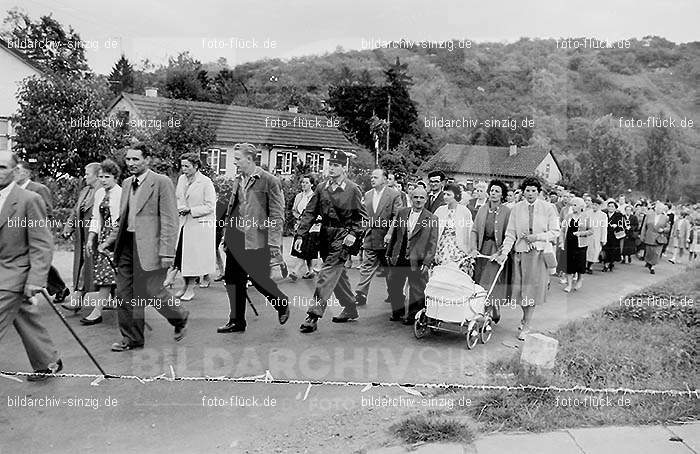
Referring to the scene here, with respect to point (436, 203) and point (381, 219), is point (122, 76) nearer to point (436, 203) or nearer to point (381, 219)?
point (381, 219)

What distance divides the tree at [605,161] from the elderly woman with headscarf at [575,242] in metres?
35.2

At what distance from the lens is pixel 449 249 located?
27.4 ft

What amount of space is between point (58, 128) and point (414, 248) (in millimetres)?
14585

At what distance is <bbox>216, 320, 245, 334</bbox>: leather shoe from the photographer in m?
7.72

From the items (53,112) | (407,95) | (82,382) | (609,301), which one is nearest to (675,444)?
(82,382)

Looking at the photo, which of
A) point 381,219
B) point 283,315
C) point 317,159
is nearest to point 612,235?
point 381,219

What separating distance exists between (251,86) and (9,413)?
71.3 m

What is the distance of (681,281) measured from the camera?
522 inches

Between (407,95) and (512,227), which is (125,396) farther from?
(407,95)

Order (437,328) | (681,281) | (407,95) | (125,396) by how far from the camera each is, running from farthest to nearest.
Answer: (407,95) → (681,281) → (437,328) → (125,396)

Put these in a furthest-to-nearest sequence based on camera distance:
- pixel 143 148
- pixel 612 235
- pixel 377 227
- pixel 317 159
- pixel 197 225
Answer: pixel 317 159 < pixel 612 235 < pixel 377 227 < pixel 197 225 < pixel 143 148

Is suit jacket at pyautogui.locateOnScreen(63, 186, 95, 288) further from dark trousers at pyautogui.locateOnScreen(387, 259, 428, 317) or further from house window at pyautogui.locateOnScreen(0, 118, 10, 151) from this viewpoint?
house window at pyautogui.locateOnScreen(0, 118, 10, 151)

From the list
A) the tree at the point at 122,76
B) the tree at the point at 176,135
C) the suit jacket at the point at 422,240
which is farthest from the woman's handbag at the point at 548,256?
→ the tree at the point at 122,76

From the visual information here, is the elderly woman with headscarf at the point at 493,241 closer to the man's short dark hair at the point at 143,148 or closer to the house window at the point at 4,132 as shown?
the man's short dark hair at the point at 143,148
